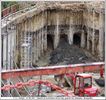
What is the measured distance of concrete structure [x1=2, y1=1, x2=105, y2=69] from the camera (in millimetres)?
33125

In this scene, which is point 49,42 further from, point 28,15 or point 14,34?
point 14,34

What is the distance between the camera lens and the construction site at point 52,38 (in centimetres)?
2867

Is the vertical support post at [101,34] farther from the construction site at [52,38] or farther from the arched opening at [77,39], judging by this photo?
the arched opening at [77,39]

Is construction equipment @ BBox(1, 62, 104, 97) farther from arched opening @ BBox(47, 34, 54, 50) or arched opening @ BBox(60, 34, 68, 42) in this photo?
arched opening @ BBox(60, 34, 68, 42)

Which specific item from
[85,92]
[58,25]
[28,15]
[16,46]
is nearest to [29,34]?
[28,15]

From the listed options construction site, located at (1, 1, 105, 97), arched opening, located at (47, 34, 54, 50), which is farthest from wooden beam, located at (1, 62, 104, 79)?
arched opening, located at (47, 34, 54, 50)

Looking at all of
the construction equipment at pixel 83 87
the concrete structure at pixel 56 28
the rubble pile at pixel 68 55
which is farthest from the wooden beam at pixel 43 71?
the rubble pile at pixel 68 55

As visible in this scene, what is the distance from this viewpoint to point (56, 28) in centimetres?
4169

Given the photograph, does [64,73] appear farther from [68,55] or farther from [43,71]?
[68,55]

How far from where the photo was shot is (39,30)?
38875 millimetres

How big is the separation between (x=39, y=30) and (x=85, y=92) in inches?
638

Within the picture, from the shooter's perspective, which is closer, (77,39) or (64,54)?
(64,54)

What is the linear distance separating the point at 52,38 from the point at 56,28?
3.15 ft

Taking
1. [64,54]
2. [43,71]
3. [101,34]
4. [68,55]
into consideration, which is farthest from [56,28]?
[43,71]
